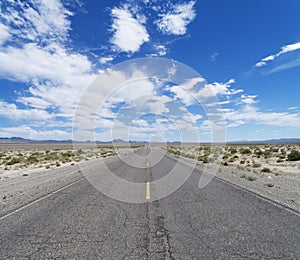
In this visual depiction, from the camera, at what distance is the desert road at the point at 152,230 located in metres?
4.30

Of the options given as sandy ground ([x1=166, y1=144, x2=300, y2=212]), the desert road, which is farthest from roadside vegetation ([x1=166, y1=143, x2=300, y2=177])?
the desert road

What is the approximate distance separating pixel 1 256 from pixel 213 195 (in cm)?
677

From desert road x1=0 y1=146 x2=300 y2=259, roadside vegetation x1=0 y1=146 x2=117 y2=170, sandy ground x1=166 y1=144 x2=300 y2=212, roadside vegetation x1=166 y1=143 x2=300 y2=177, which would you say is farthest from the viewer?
roadside vegetation x1=0 y1=146 x2=117 y2=170

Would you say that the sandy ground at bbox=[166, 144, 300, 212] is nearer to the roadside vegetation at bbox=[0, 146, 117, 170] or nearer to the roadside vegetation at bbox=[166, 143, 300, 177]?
the roadside vegetation at bbox=[166, 143, 300, 177]

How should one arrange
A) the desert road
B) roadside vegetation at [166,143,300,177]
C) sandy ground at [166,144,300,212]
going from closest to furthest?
the desert road < sandy ground at [166,144,300,212] < roadside vegetation at [166,143,300,177]

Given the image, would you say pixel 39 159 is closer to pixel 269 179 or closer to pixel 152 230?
pixel 269 179

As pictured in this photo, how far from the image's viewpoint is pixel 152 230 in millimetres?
5383

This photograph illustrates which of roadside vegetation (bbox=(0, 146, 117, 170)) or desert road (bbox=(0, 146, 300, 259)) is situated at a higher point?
roadside vegetation (bbox=(0, 146, 117, 170))

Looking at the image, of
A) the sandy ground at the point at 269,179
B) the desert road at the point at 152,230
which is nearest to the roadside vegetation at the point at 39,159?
the sandy ground at the point at 269,179

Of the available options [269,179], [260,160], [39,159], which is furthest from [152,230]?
[39,159]

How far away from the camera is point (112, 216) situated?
6.48m

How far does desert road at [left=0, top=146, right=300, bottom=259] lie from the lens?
430 cm

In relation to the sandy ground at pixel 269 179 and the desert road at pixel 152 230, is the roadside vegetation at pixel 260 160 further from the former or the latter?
the desert road at pixel 152 230

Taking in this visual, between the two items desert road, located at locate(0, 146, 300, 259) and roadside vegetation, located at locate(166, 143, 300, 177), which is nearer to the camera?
desert road, located at locate(0, 146, 300, 259)
